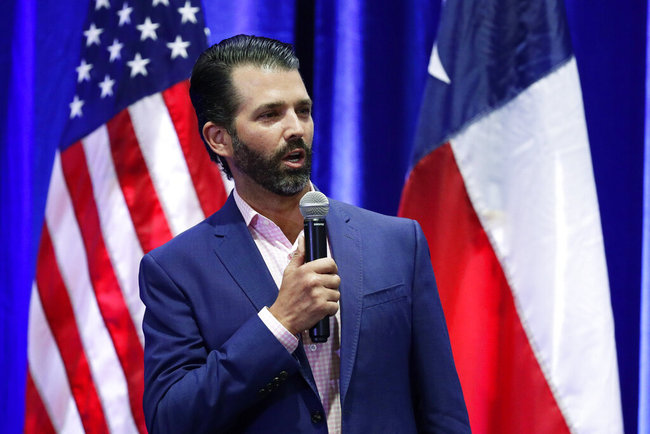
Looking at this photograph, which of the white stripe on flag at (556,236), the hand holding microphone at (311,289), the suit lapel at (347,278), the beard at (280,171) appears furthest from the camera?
the white stripe on flag at (556,236)

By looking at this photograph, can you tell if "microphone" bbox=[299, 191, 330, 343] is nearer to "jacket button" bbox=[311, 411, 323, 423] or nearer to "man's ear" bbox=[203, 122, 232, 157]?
"jacket button" bbox=[311, 411, 323, 423]

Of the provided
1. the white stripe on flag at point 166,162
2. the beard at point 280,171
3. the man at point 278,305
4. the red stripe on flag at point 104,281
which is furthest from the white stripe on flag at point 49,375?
the beard at point 280,171

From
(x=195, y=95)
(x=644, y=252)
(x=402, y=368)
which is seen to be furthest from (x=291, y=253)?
(x=644, y=252)

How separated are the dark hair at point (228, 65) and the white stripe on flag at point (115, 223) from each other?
3.32 feet

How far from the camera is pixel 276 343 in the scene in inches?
51.0

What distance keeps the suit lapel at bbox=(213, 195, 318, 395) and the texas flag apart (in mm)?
957

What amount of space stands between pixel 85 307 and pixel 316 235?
154 centimetres

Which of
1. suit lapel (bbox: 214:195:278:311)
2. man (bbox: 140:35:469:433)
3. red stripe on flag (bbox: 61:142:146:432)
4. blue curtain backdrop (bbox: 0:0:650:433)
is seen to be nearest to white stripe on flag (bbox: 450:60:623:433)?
blue curtain backdrop (bbox: 0:0:650:433)

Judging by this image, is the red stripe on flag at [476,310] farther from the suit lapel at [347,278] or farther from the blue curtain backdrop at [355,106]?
the suit lapel at [347,278]

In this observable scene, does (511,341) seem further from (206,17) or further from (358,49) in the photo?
(206,17)

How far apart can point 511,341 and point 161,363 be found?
1229mm

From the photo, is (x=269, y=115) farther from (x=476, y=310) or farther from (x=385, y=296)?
(x=476, y=310)

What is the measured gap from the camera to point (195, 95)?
170 cm

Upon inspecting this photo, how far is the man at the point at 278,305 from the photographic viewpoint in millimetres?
1300
